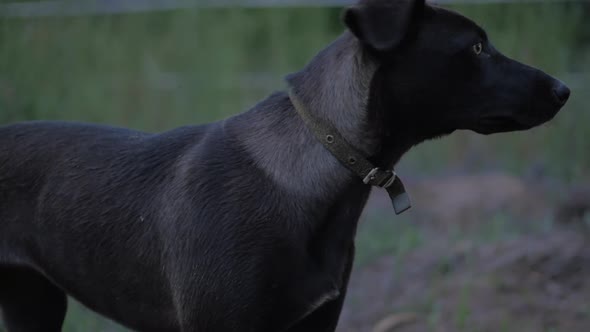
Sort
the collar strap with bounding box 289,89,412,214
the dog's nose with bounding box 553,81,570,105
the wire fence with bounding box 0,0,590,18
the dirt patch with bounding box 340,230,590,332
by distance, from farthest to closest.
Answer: the wire fence with bounding box 0,0,590,18 < the dirt patch with bounding box 340,230,590,332 < the dog's nose with bounding box 553,81,570,105 < the collar strap with bounding box 289,89,412,214

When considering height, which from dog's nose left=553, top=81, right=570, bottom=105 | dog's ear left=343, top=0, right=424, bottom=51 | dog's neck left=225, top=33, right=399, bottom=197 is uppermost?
dog's ear left=343, top=0, right=424, bottom=51

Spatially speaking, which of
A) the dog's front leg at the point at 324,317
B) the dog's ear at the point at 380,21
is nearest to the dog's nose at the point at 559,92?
the dog's ear at the point at 380,21

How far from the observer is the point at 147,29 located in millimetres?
8977

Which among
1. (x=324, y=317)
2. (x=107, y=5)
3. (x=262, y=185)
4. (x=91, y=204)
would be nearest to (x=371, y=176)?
(x=262, y=185)

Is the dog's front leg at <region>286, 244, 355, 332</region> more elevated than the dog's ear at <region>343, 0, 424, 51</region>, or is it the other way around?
the dog's ear at <region>343, 0, 424, 51</region>

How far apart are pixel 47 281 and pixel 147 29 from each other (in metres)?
5.61

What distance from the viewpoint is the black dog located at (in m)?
2.88

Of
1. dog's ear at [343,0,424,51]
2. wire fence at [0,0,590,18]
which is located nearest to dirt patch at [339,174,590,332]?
dog's ear at [343,0,424,51]

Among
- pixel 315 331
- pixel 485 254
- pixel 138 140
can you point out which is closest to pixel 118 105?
pixel 485 254

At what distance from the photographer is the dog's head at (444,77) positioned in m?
2.86

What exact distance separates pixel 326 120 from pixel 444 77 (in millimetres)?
414

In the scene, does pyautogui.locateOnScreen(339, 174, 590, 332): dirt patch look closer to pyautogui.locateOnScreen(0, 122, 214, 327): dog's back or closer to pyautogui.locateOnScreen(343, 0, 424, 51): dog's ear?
pyautogui.locateOnScreen(0, 122, 214, 327): dog's back

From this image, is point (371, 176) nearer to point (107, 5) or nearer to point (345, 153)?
point (345, 153)

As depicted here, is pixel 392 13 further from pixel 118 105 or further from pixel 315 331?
pixel 118 105
